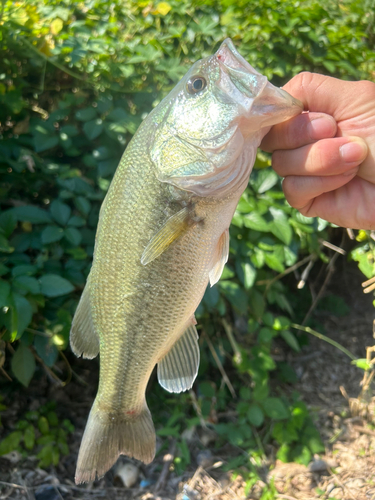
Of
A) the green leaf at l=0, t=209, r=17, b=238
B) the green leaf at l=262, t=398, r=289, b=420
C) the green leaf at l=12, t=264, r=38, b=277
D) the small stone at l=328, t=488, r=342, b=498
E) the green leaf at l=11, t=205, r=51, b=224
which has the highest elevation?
the green leaf at l=0, t=209, r=17, b=238

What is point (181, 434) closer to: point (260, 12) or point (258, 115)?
point (258, 115)

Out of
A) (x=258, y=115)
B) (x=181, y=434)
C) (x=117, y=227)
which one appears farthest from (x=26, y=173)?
(x=181, y=434)

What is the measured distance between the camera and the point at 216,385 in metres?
2.70

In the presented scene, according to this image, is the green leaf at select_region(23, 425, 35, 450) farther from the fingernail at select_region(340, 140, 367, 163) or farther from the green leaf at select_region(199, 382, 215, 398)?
the fingernail at select_region(340, 140, 367, 163)

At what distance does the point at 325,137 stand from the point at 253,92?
0.31 metres

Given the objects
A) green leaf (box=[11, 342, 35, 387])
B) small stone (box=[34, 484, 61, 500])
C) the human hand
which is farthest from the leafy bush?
the human hand

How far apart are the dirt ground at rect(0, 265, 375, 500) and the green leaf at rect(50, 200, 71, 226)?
3.88 ft

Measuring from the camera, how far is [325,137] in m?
1.16

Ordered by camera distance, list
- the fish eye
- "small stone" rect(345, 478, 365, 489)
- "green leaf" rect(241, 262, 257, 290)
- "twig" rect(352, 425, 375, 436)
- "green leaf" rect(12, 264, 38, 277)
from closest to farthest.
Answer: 1. the fish eye
2. "green leaf" rect(12, 264, 38, 277)
3. "green leaf" rect(241, 262, 257, 290)
4. "small stone" rect(345, 478, 365, 489)
5. "twig" rect(352, 425, 375, 436)

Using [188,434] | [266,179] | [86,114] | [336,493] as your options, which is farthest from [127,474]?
[86,114]

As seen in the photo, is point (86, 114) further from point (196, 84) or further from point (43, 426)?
point (43, 426)

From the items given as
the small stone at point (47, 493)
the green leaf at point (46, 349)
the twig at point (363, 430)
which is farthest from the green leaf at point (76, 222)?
the twig at point (363, 430)

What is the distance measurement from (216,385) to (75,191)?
160 centimetres

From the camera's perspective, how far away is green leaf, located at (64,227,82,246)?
1.80m
